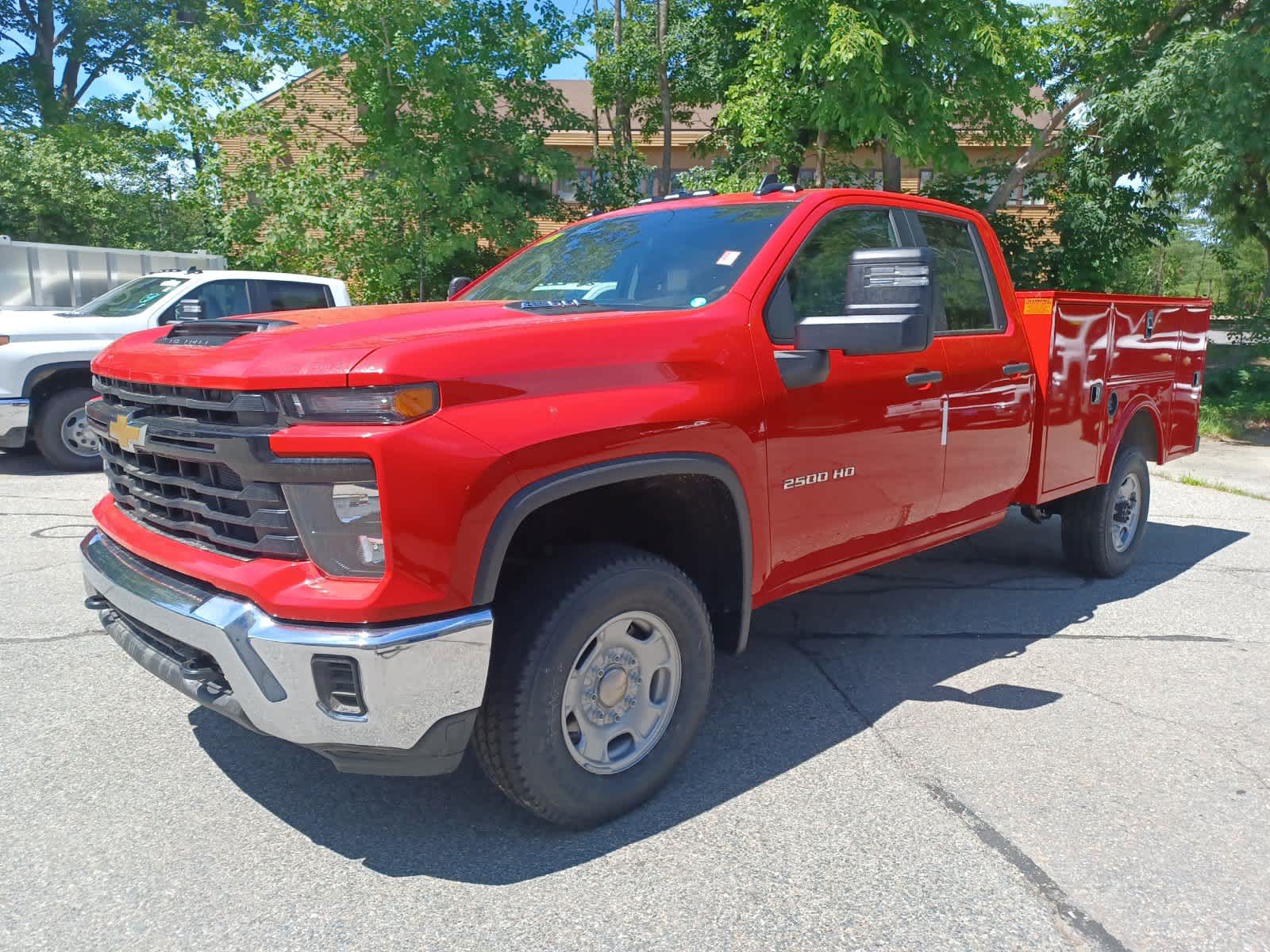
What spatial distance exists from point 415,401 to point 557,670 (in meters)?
0.87

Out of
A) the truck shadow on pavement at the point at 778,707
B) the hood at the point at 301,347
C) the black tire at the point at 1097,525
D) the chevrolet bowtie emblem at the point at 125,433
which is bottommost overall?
the truck shadow on pavement at the point at 778,707

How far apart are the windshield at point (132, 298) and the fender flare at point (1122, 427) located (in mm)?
8197

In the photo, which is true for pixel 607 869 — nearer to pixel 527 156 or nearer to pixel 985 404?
pixel 985 404

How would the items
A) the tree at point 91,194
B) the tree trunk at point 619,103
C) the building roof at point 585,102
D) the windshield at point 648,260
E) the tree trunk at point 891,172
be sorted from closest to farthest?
the windshield at point 648,260 < the tree trunk at point 891,172 < the tree trunk at point 619,103 < the tree at point 91,194 < the building roof at point 585,102

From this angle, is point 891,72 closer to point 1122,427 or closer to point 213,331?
point 1122,427

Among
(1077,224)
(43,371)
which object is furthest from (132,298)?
(1077,224)

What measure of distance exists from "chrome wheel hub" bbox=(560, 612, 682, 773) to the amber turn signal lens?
85 cm

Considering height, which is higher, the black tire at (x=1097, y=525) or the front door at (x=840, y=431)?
the front door at (x=840, y=431)

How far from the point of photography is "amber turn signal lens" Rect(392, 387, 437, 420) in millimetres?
2439

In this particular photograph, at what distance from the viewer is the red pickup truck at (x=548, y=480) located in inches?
96.7

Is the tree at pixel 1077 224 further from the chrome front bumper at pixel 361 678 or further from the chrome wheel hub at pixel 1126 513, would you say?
the chrome front bumper at pixel 361 678

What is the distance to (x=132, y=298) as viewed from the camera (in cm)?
950

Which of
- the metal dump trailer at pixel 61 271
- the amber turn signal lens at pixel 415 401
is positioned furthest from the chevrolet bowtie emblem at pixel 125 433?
the metal dump trailer at pixel 61 271

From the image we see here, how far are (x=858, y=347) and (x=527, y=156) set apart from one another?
13.2m
